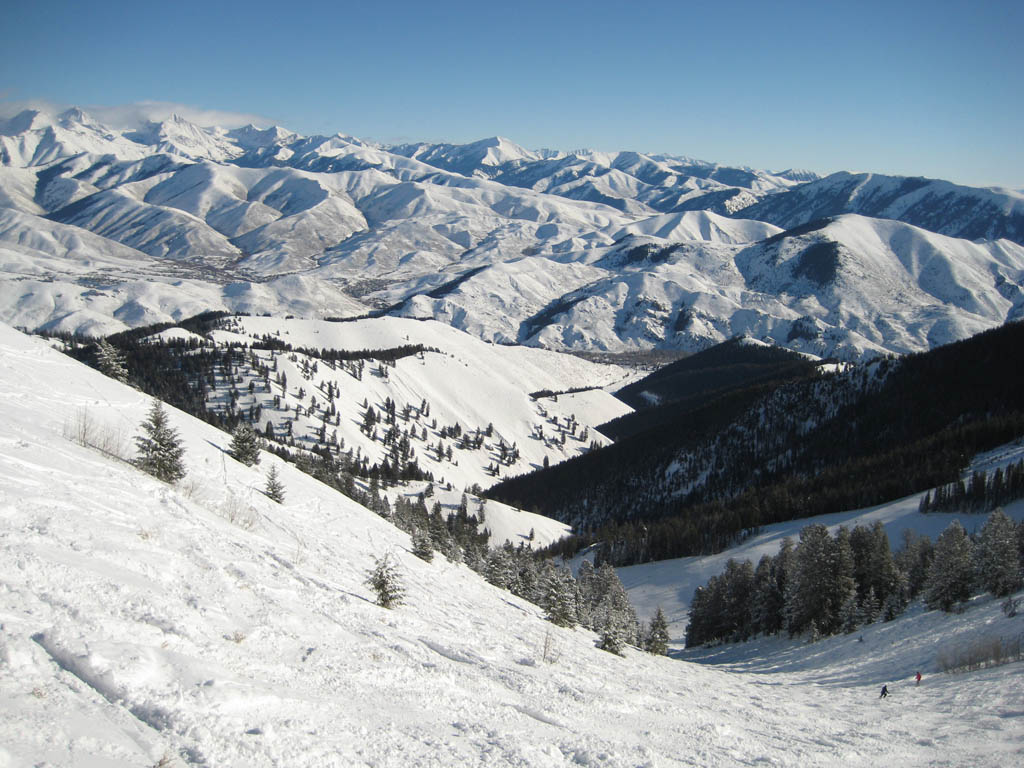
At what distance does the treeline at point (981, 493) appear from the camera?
4016 inches

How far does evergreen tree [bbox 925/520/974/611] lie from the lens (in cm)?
4738

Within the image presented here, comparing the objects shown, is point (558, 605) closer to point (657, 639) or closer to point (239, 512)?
point (239, 512)

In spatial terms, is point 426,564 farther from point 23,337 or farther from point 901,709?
point 23,337

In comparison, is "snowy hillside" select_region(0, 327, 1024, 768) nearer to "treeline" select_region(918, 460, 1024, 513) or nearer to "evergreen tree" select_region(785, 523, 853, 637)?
"evergreen tree" select_region(785, 523, 853, 637)

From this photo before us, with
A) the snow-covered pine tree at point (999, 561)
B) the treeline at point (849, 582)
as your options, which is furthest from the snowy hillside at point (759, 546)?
the snow-covered pine tree at point (999, 561)

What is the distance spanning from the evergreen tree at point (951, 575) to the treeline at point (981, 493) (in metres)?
67.0

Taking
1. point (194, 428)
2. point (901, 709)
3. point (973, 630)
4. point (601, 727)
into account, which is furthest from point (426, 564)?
point (973, 630)

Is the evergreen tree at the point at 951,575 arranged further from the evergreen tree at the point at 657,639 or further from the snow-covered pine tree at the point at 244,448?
the snow-covered pine tree at the point at 244,448

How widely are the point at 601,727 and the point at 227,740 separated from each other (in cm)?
939

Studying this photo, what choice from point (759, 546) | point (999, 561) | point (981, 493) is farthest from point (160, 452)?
point (981, 493)

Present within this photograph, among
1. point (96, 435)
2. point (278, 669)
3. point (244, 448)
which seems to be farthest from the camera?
point (244, 448)

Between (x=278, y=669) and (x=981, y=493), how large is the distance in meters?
128

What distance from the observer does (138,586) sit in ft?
41.8

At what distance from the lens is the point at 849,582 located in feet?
192
